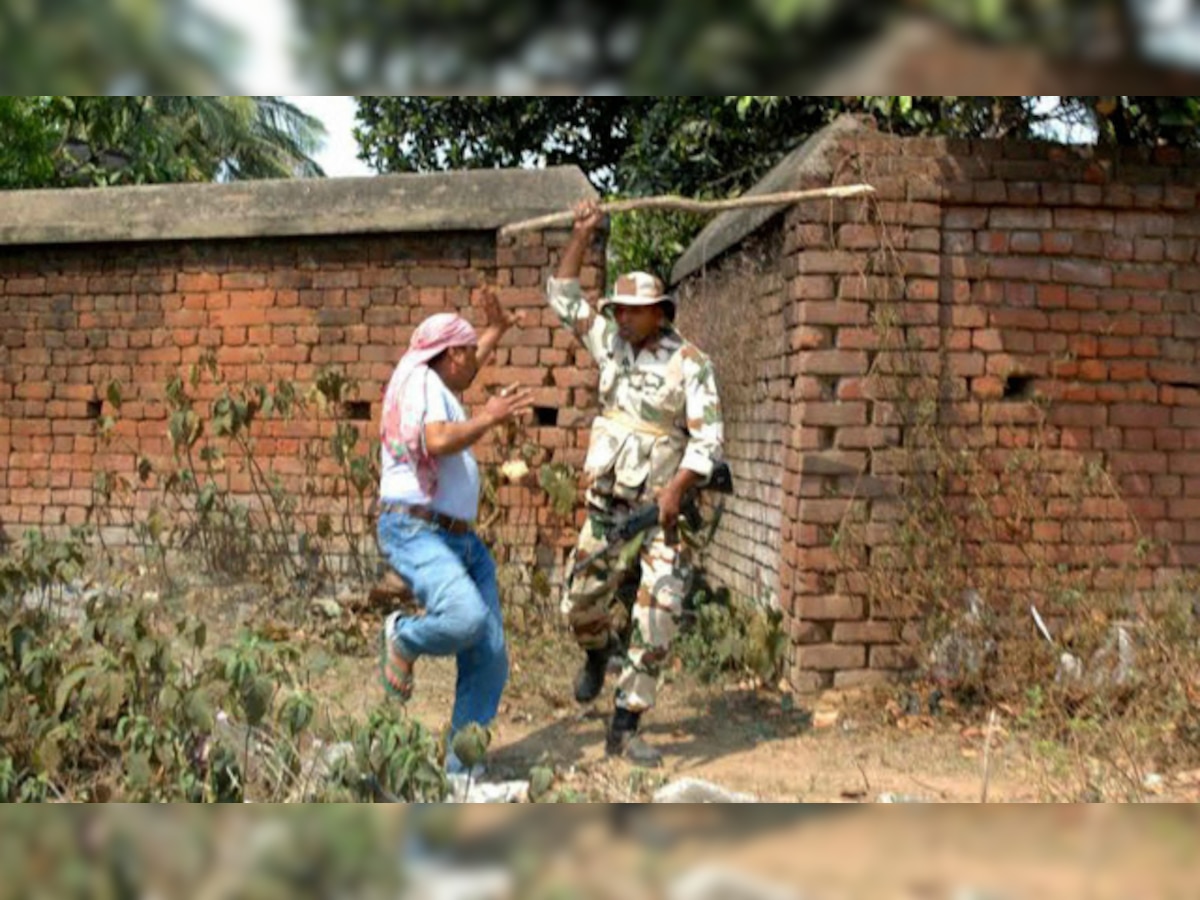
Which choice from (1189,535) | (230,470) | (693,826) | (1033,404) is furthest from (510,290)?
(693,826)

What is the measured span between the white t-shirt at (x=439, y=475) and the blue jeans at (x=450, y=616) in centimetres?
7

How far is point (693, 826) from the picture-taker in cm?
76

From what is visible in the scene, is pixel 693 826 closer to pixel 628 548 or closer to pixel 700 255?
pixel 628 548

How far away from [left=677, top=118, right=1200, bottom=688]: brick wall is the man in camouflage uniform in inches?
27.9

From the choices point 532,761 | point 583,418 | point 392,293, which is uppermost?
point 392,293

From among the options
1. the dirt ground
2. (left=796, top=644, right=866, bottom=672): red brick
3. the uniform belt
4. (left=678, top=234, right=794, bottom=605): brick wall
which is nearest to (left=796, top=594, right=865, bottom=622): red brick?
(left=796, top=644, right=866, bottom=672): red brick

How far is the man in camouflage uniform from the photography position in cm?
454

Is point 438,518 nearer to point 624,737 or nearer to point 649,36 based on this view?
point 624,737

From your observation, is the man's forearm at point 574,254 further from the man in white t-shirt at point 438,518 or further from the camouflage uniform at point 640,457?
the man in white t-shirt at point 438,518

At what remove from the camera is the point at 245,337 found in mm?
6977

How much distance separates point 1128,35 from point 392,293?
6260 mm

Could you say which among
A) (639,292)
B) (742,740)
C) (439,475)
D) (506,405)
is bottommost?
(742,740)

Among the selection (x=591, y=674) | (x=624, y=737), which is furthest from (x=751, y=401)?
(x=624, y=737)

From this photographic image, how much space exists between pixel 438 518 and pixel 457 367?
54 cm
